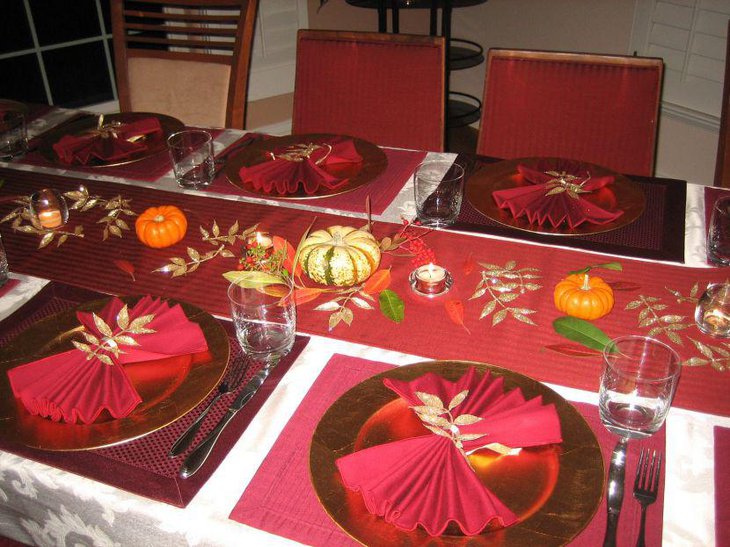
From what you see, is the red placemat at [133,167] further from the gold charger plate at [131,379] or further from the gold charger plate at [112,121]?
the gold charger plate at [131,379]

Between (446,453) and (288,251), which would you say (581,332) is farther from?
(288,251)

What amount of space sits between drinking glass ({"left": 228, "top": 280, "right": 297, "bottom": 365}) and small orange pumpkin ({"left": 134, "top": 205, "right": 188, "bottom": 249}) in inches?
10.1

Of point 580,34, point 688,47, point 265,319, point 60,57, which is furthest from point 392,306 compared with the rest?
point 60,57

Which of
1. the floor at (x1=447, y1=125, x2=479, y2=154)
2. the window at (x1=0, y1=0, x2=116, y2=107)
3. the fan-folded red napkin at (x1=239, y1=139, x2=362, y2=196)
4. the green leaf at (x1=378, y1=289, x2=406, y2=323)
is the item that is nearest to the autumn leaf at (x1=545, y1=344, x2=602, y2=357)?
the green leaf at (x1=378, y1=289, x2=406, y2=323)

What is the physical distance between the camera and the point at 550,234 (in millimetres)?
1055

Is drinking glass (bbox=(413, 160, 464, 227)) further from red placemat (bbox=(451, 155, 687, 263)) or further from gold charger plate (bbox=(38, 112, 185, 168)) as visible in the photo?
gold charger plate (bbox=(38, 112, 185, 168))

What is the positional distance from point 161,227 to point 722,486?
35.1 inches

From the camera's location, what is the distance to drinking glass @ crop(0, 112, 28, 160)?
1.39 meters

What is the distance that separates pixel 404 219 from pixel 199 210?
399 mm

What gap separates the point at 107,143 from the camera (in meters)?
1.42

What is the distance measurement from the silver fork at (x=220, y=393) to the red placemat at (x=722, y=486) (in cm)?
54

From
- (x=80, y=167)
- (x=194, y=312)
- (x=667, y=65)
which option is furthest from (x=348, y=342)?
(x=667, y=65)

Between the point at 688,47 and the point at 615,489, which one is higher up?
the point at 688,47

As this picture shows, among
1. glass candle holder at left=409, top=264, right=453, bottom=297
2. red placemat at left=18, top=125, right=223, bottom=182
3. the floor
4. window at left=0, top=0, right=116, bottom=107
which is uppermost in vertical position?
red placemat at left=18, top=125, right=223, bottom=182
